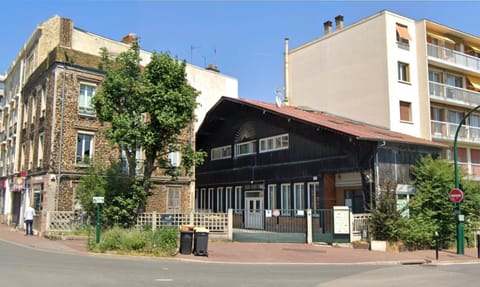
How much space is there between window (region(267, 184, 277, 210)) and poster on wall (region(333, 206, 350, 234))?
25.4 ft

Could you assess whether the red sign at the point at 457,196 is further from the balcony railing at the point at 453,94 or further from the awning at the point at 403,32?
the awning at the point at 403,32

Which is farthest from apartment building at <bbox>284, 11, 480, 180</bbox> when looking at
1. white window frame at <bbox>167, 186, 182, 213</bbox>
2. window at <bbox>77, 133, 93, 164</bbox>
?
window at <bbox>77, 133, 93, 164</bbox>

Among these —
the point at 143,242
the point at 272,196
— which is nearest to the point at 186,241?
the point at 143,242

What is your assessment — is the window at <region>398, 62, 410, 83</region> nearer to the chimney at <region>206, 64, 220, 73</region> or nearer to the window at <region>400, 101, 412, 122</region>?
the window at <region>400, 101, 412, 122</region>

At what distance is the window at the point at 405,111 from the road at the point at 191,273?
15.8m

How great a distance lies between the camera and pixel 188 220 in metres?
22.3

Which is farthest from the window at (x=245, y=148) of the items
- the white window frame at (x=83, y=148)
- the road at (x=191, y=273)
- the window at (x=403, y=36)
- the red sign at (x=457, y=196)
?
the road at (x=191, y=273)

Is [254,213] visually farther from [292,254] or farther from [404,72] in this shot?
[404,72]

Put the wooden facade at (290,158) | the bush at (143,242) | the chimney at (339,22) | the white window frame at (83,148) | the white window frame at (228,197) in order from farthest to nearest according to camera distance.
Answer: the chimney at (339,22), the white window frame at (228,197), the white window frame at (83,148), the wooden facade at (290,158), the bush at (143,242)

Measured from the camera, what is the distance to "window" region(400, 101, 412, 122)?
29.8m

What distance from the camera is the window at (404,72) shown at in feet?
98.9

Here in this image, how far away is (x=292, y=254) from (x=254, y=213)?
10562 mm

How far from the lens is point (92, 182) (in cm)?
2359

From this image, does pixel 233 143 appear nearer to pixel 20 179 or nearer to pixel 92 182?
pixel 92 182
